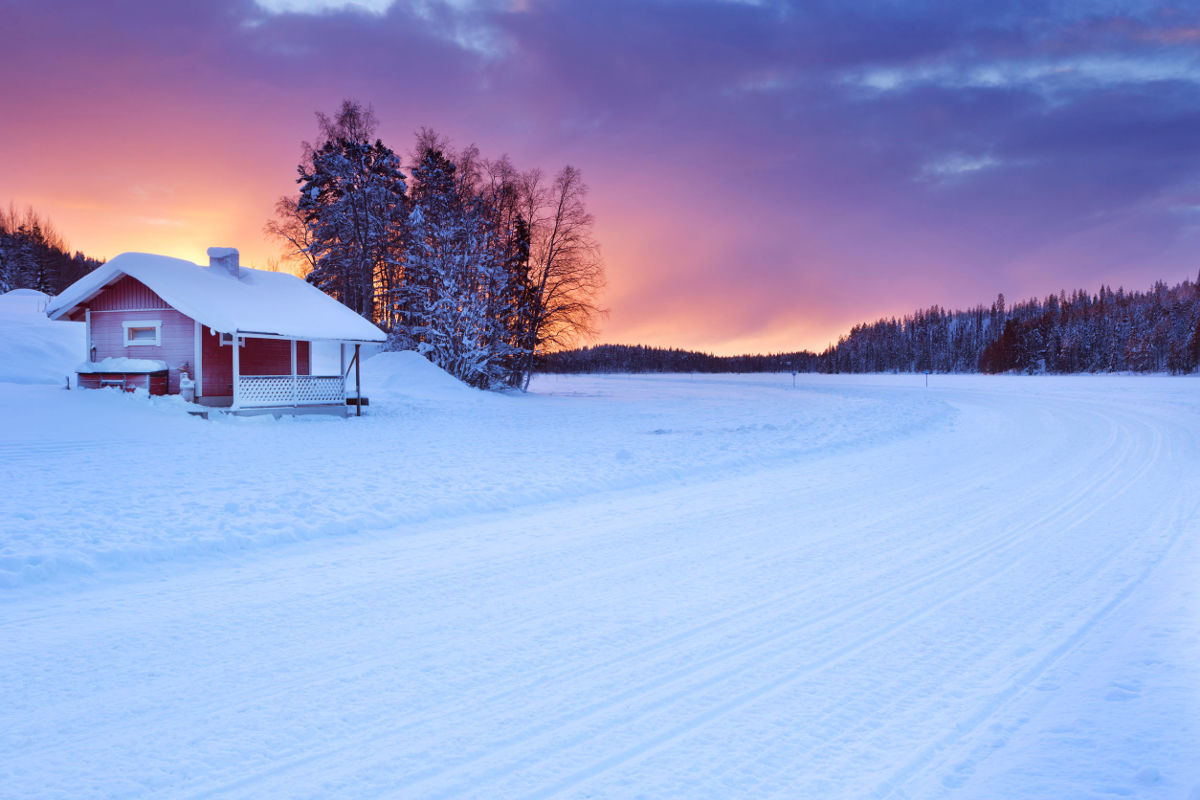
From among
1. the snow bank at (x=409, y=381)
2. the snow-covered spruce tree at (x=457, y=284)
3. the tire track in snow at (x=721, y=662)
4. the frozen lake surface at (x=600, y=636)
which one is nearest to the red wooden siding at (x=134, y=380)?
the snow bank at (x=409, y=381)

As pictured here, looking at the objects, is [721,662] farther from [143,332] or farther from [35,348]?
[35,348]

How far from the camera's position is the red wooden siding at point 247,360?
23.0 metres

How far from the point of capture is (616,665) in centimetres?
414

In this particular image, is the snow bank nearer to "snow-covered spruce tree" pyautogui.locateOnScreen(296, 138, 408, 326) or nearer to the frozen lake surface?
"snow-covered spruce tree" pyautogui.locateOnScreen(296, 138, 408, 326)

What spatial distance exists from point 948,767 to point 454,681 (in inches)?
101

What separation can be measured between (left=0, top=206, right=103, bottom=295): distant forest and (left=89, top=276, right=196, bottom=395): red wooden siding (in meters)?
53.0

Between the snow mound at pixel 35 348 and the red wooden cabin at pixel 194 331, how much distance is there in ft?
16.1

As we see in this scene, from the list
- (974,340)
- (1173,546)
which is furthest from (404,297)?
(974,340)

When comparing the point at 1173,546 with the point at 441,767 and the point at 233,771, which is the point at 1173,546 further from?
the point at 233,771

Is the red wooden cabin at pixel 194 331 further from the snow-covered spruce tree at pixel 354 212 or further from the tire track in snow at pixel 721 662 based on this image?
the tire track in snow at pixel 721 662

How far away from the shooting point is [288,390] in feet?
78.6

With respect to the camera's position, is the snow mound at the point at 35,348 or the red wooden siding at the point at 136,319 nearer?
the red wooden siding at the point at 136,319

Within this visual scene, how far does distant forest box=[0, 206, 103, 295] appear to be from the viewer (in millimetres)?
70000

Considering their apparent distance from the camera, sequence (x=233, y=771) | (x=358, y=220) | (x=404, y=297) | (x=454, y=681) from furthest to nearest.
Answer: (x=358, y=220) < (x=404, y=297) < (x=454, y=681) < (x=233, y=771)
